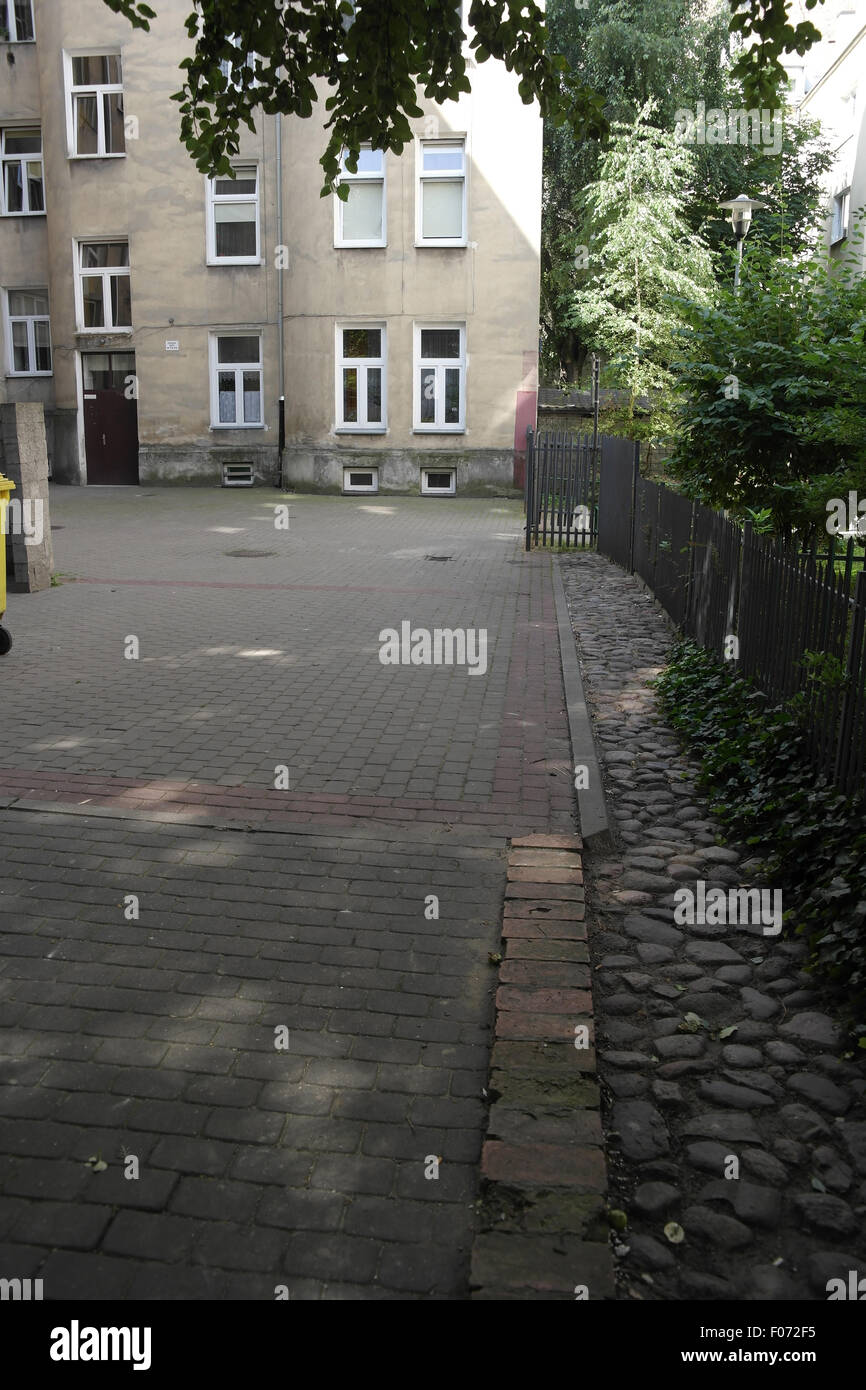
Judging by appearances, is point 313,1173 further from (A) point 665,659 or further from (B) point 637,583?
(B) point 637,583

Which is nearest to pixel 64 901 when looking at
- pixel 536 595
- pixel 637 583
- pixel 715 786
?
pixel 715 786

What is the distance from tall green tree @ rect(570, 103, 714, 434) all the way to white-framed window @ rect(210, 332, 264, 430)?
26.4ft

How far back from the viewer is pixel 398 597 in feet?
43.5

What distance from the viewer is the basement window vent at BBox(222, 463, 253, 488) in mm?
27641

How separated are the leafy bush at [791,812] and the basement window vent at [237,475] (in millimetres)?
21202

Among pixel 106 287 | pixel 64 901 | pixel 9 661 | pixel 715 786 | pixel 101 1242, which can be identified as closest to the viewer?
pixel 101 1242

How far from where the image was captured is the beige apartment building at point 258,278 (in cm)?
2539

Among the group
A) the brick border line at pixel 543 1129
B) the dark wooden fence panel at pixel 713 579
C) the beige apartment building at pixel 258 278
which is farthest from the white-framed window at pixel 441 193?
the brick border line at pixel 543 1129

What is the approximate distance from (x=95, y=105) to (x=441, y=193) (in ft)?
28.8

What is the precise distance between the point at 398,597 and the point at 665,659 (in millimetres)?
4018

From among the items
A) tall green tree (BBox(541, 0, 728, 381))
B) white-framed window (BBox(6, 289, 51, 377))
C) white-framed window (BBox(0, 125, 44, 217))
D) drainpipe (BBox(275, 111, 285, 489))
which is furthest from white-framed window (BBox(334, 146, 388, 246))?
white-framed window (BBox(6, 289, 51, 377))

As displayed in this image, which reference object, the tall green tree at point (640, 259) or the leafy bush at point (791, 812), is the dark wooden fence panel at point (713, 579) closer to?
the leafy bush at point (791, 812)

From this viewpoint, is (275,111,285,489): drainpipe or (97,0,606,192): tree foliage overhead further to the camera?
(275,111,285,489): drainpipe

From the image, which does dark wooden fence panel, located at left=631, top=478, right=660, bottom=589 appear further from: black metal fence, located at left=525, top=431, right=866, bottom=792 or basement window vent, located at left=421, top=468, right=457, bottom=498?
basement window vent, located at left=421, top=468, right=457, bottom=498
